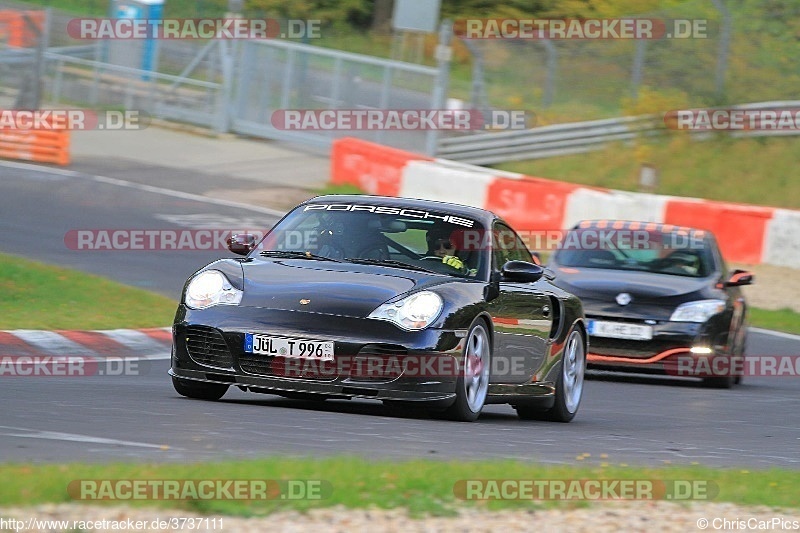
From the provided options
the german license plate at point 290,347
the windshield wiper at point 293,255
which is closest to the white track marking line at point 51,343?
the windshield wiper at point 293,255

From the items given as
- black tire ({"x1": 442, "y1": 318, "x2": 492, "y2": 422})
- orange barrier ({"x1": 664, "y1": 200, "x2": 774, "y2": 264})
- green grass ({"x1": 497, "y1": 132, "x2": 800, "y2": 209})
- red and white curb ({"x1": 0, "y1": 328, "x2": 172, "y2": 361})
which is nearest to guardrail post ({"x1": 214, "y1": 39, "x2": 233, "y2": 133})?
green grass ({"x1": 497, "y1": 132, "x2": 800, "y2": 209})

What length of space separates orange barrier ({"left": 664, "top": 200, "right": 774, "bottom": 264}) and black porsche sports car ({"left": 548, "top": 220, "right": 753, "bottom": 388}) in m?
6.73

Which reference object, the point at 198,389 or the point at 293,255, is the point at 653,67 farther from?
the point at 198,389

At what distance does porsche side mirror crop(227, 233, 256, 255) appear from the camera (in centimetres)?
995

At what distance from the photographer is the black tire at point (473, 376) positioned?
361 inches

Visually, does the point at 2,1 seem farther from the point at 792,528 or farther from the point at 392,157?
the point at 792,528

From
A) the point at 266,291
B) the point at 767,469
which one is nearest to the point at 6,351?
the point at 266,291

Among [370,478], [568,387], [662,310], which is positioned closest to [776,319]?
[662,310]

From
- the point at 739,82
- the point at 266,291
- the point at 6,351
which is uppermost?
the point at 739,82

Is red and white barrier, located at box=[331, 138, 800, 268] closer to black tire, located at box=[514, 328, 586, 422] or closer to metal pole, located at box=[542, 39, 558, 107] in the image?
metal pole, located at box=[542, 39, 558, 107]

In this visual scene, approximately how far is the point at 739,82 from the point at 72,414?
21.5 m

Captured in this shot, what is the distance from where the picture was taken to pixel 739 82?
1099 inches

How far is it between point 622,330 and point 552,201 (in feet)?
31.4

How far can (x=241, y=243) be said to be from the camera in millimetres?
9953
